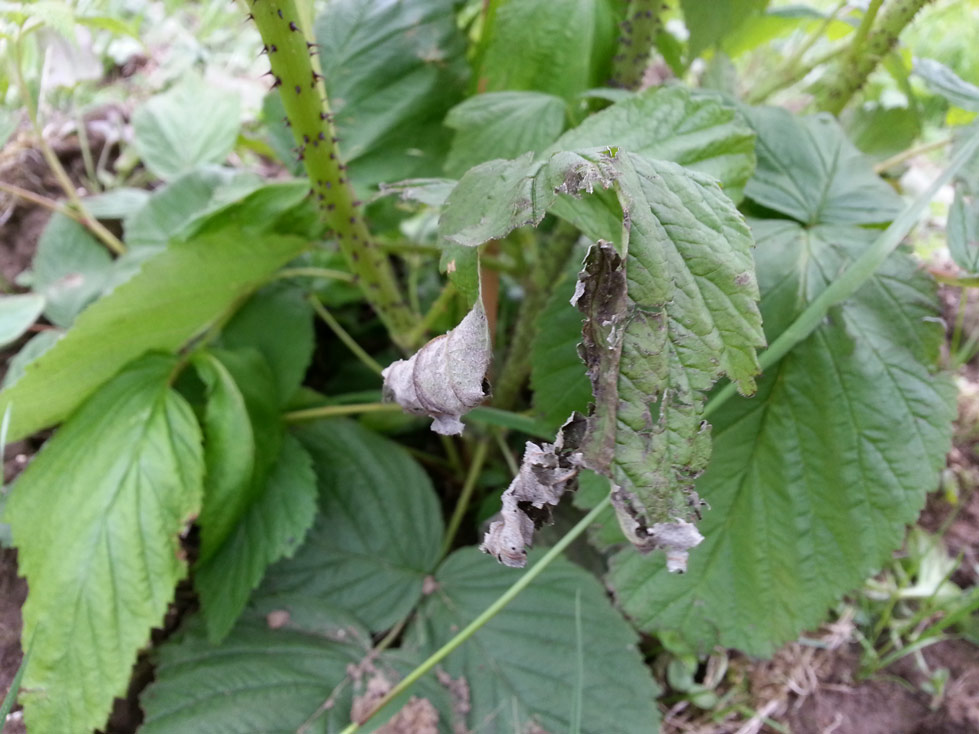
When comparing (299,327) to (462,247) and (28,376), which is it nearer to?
(28,376)

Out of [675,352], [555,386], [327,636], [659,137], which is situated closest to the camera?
[675,352]

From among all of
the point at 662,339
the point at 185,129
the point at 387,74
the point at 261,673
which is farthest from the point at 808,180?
the point at 185,129

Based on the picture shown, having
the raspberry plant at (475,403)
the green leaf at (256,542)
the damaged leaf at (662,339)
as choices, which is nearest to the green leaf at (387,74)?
the raspberry plant at (475,403)

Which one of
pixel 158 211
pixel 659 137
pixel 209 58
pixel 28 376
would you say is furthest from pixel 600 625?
pixel 209 58

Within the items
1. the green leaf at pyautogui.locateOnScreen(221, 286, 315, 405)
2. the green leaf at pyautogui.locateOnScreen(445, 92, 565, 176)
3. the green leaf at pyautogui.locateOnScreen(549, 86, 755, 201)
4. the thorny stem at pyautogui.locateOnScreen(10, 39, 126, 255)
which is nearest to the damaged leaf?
the green leaf at pyautogui.locateOnScreen(549, 86, 755, 201)

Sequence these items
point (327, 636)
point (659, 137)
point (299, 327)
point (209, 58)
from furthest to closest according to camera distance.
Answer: point (209, 58) < point (299, 327) < point (327, 636) < point (659, 137)

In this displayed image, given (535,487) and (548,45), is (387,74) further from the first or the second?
(535,487)

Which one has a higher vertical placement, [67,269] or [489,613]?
[67,269]

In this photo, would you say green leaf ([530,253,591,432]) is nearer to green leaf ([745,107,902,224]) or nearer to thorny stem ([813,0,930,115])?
green leaf ([745,107,902,224])
